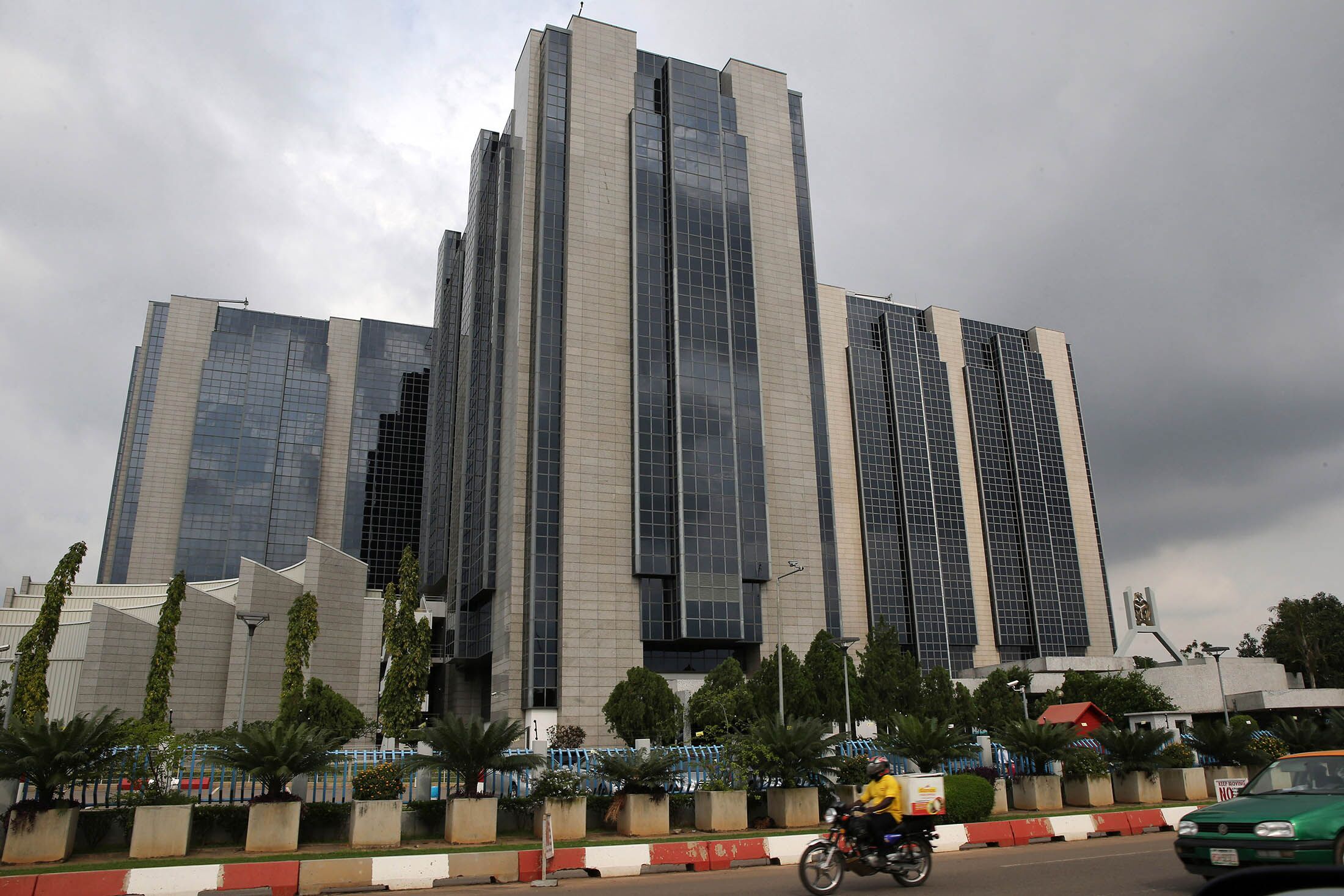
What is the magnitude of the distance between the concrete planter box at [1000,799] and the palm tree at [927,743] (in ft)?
4.91

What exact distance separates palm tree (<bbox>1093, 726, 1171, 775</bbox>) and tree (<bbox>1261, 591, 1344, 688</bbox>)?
7515cm

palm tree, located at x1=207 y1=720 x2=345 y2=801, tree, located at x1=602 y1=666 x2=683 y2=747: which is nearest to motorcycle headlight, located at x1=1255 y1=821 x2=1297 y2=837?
palm tree, located at x1=207 y1=720 x2=345 y2=801

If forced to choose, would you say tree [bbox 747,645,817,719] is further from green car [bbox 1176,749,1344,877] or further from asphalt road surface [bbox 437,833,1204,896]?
green car [bbox 1176,749,1344,877]

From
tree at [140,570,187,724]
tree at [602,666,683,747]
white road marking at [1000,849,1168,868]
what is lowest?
white road marking at [1000,849,1168,868]

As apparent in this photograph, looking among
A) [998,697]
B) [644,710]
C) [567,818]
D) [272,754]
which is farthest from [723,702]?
[272,754]

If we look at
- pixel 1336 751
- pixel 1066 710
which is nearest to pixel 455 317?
pixel 1066 710

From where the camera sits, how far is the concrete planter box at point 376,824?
18.6 m

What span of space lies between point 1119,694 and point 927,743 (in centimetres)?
5479

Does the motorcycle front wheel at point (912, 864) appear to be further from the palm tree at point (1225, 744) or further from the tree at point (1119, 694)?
the tree at point (1119, 694)

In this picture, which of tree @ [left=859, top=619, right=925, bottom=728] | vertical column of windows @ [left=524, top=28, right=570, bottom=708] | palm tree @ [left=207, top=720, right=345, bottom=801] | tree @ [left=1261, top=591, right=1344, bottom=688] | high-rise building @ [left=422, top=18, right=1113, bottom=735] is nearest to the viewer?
palm tree @ [left=207, top=720, right=345, bottom=801]

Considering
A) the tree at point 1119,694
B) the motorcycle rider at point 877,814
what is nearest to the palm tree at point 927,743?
the motorcycle rider at point 877,814

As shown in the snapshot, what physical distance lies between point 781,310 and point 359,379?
5469cm

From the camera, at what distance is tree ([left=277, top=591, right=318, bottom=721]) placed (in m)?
52.1

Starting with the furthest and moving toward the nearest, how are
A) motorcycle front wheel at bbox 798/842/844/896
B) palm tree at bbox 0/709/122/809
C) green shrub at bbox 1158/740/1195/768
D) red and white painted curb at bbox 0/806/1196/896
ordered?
green shrub at bbox 1158/740/1195/768 < palm tree at bbox 0/709/122/809 < red and white painted curb at bbox 0/806/1196/896 < motorcycle front wheel at bbox 798/842/844/896
